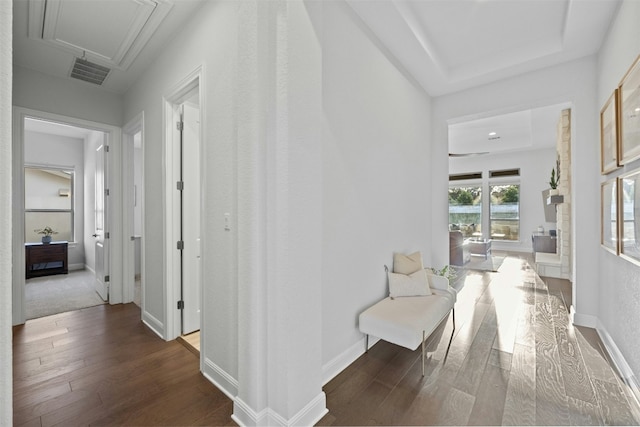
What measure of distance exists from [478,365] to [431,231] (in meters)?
2.07

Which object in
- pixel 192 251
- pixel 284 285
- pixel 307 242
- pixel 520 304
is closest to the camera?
pixel 284 285

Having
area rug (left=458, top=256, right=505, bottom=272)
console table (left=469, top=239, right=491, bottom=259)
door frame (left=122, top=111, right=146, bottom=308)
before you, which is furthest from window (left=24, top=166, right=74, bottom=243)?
console table (left=469, top=239, right=491, bottom=259)

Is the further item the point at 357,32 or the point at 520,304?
the point at 520,304

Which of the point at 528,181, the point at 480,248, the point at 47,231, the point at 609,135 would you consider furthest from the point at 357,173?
the point at 528,181

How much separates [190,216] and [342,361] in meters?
1.95

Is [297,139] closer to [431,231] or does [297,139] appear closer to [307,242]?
[307,242]

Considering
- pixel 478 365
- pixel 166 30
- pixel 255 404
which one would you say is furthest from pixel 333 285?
pixel 166 30

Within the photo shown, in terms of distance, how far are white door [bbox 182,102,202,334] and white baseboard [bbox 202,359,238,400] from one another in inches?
31.6

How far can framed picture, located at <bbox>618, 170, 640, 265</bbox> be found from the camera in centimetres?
181

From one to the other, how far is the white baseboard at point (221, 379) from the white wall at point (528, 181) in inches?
369

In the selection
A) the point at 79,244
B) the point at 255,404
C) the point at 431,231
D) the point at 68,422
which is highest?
the point at 431,231

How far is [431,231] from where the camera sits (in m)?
3.96

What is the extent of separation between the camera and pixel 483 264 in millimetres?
6020

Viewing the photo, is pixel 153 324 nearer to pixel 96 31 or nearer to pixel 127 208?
pixel 127 208
